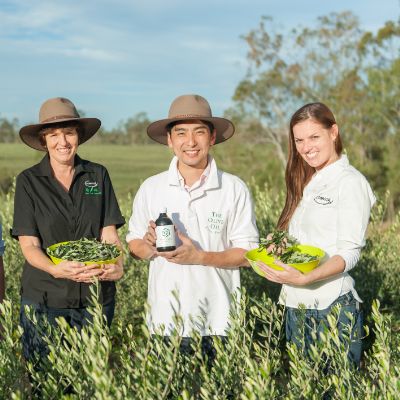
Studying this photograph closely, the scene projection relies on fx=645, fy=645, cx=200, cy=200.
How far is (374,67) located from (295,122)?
30.0 meters

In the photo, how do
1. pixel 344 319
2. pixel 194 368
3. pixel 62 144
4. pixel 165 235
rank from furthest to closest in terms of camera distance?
pixel 62 144
pixel 344 319
pixel 165 235
pixel 194 368

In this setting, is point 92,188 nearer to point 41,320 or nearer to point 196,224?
point 196,224

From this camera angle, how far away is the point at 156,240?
11.1 feet

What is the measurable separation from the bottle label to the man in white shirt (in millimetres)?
138

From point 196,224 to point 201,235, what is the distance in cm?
7

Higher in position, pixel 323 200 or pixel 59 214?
pixel 323 200

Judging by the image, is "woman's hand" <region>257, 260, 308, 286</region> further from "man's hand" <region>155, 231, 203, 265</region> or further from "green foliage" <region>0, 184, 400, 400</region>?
"man's hand" <region>155, 231, 203, 265</region>

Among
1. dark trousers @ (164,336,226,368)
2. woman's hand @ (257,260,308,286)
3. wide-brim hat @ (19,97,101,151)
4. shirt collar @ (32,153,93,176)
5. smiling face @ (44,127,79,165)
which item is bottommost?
dark trousers @ (164,336,226,368)

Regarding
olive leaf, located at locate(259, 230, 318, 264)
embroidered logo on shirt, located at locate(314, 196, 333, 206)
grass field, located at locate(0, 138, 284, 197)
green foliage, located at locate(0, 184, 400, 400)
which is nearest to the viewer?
green foliage, located at locate(0, 184, 400, 400)

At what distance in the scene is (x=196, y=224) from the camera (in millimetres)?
3623

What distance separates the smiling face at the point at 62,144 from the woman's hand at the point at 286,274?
1.29 meters

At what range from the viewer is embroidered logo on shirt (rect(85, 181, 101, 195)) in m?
3.87

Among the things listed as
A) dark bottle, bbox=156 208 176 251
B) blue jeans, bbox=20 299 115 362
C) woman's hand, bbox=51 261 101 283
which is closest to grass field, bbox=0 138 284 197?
blue jeans, bbox=20 299 115 362

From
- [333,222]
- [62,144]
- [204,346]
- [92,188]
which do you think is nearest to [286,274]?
[333,222]
